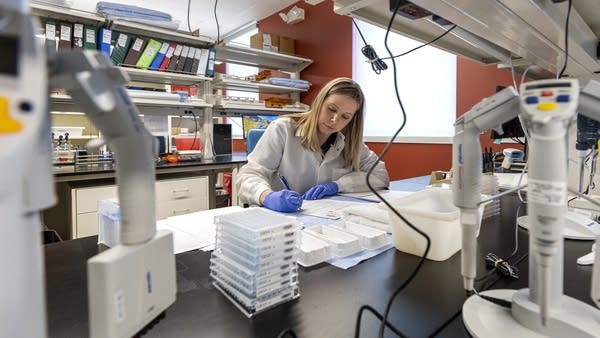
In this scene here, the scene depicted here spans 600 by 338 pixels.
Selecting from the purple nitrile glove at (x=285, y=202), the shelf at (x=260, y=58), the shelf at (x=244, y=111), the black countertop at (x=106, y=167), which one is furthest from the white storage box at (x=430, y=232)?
the shelf at (x=260, y=58)

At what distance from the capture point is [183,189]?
2400 mm

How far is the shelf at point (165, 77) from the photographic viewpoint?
2.57m

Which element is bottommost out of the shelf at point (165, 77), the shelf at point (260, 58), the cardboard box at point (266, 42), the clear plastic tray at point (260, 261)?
the clear plastic tray at point (260, 261)

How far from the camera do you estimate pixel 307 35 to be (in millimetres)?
4043

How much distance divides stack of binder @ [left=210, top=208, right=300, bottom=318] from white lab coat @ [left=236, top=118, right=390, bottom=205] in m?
0.97

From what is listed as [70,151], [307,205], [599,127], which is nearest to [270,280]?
[307,205]

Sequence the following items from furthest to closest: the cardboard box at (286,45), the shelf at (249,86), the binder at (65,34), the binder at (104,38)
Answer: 1. the cardboard box at (286,45)
2. the shelf at (249,86)
3. the binder at (104,38)
4. the binder at (65,34)

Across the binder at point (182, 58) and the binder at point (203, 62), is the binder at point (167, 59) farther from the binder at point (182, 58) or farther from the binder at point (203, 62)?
the binder at point (203, 62)

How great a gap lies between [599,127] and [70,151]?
2917mm

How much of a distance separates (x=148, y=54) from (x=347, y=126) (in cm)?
173

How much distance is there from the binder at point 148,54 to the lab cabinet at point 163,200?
95 cm

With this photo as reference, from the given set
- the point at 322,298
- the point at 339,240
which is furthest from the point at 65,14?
the point at 322,298

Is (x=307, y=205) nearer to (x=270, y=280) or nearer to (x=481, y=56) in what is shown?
(x=270, y=280)

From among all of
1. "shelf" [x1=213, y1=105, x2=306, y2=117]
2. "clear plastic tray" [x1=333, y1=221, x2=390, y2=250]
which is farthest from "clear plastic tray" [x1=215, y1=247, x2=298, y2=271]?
"shelf" [x1=213, y1=105, x2=306, y2=117]
